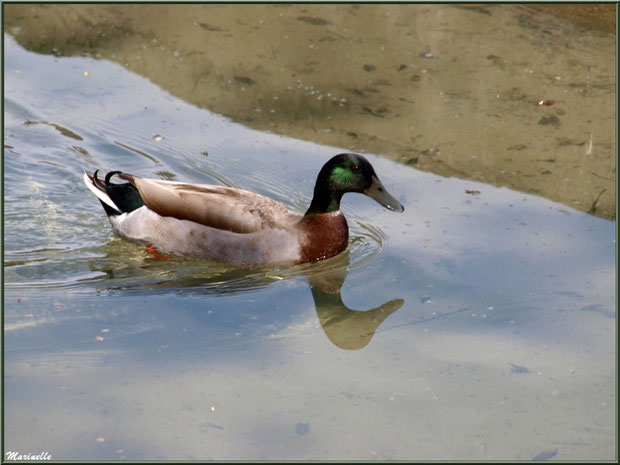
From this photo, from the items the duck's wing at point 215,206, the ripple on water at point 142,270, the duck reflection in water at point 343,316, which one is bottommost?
the ripple on water at point 142,270

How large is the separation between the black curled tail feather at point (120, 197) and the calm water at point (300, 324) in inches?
8.4

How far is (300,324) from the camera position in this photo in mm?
5289

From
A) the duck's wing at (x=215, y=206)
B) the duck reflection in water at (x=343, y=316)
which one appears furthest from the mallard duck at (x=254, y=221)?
the duck reflection in water at (x=343, y=316)

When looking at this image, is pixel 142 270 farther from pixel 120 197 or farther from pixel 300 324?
pixel 300 324

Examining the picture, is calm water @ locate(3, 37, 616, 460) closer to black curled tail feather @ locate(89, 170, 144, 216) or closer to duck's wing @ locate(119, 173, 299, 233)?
black curled tail feather @ locate(89, 170, 144, 216)

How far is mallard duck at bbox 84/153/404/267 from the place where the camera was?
6.14m

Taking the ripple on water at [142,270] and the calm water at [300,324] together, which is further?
the ripple on water at [142,270]

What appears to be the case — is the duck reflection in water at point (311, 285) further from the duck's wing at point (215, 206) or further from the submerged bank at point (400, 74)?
the submerged bank at point (400, 74)

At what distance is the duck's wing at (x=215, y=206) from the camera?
6.18 metres

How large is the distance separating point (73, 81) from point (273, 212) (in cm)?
344

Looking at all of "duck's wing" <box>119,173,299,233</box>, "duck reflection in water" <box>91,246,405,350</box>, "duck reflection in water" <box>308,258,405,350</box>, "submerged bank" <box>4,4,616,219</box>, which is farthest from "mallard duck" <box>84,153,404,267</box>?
"submerged bank" <box>4,4,616,219</box>

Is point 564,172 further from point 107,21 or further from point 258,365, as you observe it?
point 107,21

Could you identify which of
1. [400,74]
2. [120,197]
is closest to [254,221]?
[120,197]

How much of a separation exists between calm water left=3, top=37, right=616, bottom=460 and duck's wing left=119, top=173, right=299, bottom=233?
0.35 meters
